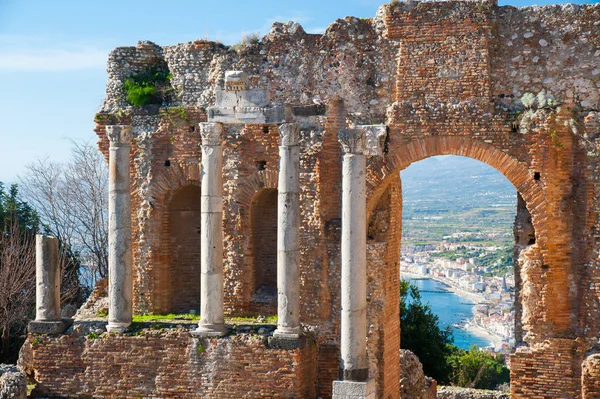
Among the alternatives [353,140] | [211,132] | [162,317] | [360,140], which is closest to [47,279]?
[162,317]

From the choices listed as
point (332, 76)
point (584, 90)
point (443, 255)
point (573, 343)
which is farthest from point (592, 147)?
point (443, 255)

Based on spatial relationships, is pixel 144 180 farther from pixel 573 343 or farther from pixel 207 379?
pixel 573 343

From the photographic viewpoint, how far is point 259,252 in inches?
802

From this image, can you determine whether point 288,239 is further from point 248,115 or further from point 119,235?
point 119,235

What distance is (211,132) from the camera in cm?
1814

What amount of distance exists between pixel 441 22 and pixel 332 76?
2.50 meters

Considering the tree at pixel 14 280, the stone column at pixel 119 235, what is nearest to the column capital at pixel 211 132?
the stone column at pixel 119 235

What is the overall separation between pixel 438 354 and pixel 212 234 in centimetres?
1278

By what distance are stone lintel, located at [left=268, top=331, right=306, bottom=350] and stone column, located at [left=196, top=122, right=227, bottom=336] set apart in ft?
3.66

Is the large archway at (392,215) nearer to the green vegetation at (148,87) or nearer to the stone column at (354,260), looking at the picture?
the stone column at (354,260)

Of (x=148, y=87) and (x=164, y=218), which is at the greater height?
(x=148, y=87)

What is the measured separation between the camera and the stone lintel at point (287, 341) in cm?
1744

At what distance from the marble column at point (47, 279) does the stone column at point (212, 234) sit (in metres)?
3.30

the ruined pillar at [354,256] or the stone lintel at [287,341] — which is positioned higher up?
the ruined pillar at [354,256]
